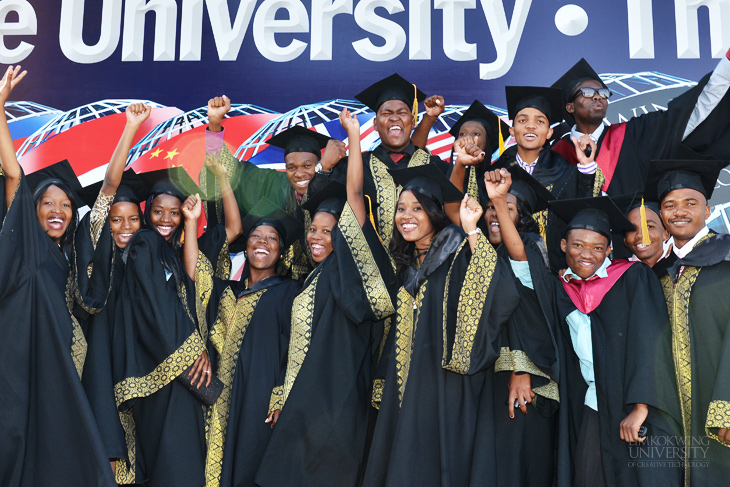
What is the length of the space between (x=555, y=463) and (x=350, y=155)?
6.72 feet

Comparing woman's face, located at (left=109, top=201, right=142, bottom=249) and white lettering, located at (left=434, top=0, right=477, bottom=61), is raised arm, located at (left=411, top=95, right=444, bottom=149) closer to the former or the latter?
white lettering, located at (left=434, top=0, right=477, bottom=61)

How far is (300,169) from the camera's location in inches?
230

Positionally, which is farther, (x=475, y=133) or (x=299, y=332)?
(x=475, y=133)

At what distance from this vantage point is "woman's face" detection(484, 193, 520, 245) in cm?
482

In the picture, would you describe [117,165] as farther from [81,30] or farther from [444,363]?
[81,30]

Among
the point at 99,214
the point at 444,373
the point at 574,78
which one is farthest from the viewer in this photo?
the point at 574,78

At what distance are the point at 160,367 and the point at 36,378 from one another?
2.09ft

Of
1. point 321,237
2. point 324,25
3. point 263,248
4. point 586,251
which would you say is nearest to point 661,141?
point 586,251

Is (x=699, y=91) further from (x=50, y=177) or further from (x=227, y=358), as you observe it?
(x=50, y=177)

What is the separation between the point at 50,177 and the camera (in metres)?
5.06

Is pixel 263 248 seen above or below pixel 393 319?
above

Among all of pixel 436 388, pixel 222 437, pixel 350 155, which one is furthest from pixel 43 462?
pixel 350 155

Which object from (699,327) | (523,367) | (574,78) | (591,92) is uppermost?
(574,78)

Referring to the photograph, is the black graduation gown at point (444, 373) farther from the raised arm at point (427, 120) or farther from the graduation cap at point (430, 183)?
the raised arm at point (427, 120)
